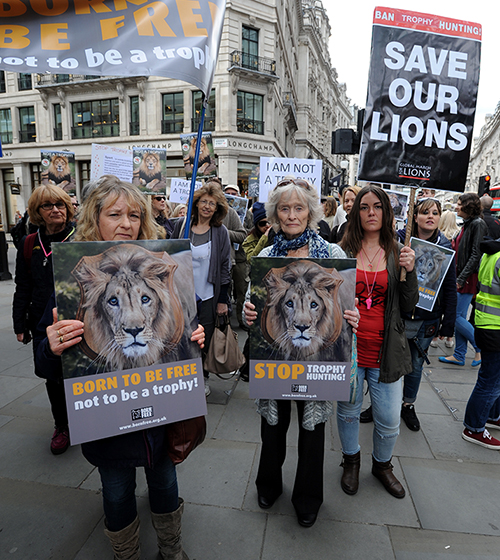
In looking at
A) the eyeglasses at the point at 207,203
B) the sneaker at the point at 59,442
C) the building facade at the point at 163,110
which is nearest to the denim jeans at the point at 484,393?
the eyeglasses at the point at 207,203

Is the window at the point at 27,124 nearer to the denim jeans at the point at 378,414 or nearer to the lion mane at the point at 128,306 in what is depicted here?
the lion mane at the point at 128,306

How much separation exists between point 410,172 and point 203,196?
6.50 feet

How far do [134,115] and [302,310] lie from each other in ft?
88.0

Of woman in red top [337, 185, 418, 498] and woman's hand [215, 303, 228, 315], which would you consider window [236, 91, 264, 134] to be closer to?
woman's hand [215, 303, 228, 315]

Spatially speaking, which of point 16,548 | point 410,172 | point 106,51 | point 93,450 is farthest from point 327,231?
point 16,548

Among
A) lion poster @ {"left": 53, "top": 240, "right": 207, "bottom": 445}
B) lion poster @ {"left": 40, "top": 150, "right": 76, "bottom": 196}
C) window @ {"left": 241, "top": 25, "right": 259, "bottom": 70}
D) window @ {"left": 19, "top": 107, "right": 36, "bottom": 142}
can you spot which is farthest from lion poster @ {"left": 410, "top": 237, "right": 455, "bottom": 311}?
window @ {"left": 19, "top": 107, "right": 36, "bottom": 142}

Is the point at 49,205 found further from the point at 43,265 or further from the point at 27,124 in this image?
the point at 27,124

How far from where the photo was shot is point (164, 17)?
1.87m

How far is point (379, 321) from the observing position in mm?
2488

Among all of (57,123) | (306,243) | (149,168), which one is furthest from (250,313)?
(57,123)

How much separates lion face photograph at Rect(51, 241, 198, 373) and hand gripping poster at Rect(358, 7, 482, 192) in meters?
1.64

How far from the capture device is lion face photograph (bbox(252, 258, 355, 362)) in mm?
1957

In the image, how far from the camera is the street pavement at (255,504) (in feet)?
6.89

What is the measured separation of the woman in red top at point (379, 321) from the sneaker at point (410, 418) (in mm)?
916
